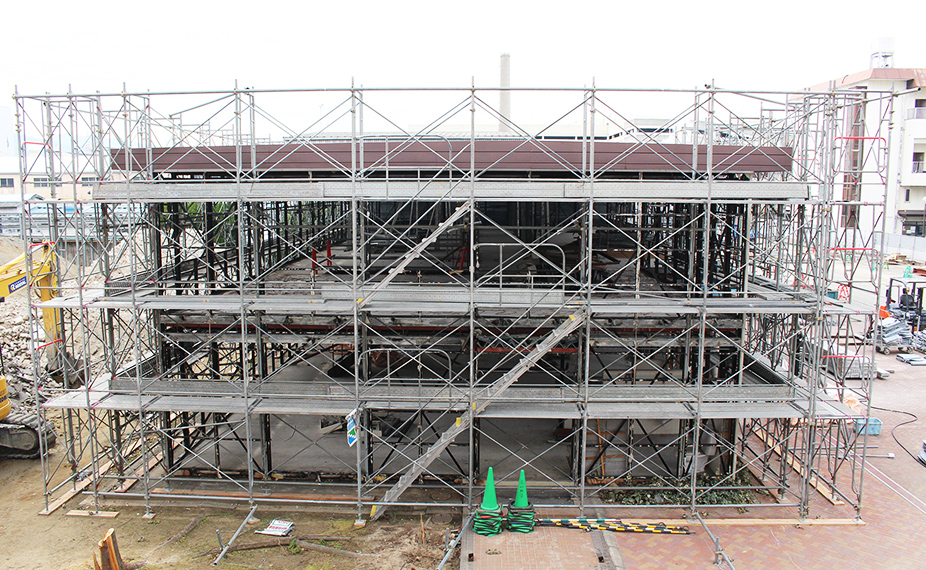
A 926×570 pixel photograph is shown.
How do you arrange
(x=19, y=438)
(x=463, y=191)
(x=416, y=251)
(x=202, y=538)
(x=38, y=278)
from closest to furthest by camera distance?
1. (x=416, y=251)
2. (x=202, y=538)
3. (x=463, y=191)
4. (x=38, y=278)
5. (x=19, y=438)

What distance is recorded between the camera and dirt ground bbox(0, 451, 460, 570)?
11.0 m

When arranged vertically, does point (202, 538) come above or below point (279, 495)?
below

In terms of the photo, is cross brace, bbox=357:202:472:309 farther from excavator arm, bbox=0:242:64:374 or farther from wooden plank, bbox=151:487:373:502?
excavator arm, bbox=0:242:64:374

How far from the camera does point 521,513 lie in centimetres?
1186

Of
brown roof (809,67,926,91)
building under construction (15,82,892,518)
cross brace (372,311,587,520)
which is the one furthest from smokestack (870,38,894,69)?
cross brace (372,311,587,520)

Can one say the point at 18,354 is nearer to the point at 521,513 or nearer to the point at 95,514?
the point at 95,514

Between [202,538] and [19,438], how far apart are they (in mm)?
7217

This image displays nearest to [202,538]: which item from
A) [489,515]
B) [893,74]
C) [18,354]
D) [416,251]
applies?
[489,515]

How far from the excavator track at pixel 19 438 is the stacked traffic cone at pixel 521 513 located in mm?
11755

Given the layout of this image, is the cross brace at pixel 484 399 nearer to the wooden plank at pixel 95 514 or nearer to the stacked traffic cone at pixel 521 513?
the stacked traffic cone at pixel 521 513

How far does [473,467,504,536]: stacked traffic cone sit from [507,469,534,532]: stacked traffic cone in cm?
21

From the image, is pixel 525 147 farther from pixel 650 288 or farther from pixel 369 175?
pixel 650 288

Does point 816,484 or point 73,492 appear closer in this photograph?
point 73,492

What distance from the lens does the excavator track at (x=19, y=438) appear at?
1531 centimetres
